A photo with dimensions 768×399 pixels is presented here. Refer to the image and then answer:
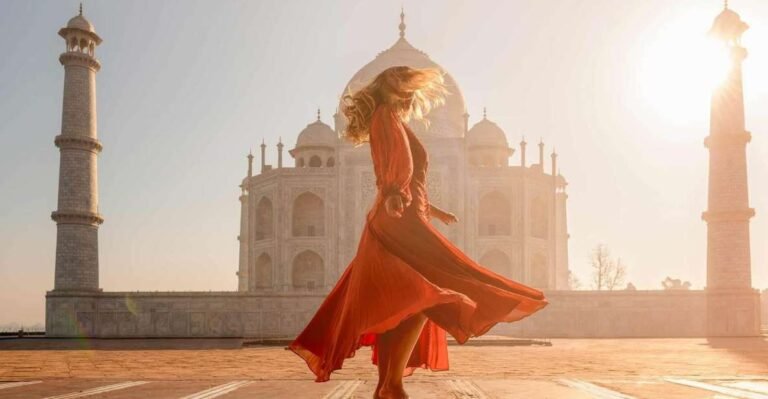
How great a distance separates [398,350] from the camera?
12.2 feet

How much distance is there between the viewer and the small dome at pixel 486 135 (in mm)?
38281

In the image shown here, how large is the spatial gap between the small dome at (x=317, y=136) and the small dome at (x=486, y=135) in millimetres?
6577

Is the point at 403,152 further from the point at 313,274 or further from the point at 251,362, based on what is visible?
the point at 313,274

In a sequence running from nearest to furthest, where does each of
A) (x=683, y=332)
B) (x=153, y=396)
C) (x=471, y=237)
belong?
1. (x=153, y=396)
2. (x=683, y=332)
3. (x=471, y=237)

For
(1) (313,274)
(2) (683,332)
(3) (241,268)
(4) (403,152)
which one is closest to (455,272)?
(4) (403,152)

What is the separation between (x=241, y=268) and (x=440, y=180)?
13.1 metres

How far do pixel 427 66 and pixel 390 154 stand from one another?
33.3m

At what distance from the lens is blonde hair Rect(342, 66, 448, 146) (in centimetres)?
407

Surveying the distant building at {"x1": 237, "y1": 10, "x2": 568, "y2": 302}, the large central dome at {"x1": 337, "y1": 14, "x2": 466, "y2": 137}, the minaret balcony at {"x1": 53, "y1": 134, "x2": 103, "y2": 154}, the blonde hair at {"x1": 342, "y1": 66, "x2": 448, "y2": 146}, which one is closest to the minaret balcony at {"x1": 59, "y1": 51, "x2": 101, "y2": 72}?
the minaret balcony at {"x1": 53, "y1": 134, "x2": 103, "y2": 154}

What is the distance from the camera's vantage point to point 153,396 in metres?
4.98

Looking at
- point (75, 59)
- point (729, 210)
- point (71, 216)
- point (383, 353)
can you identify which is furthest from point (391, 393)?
point (75, 59)

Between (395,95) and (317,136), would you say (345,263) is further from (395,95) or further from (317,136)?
(395,95)

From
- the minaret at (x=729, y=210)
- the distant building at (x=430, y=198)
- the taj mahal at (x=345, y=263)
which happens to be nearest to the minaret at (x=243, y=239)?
the distant building at (x=430, y=198)

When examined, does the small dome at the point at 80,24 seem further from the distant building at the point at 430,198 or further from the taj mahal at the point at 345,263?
the distant building at the point at 430,198
